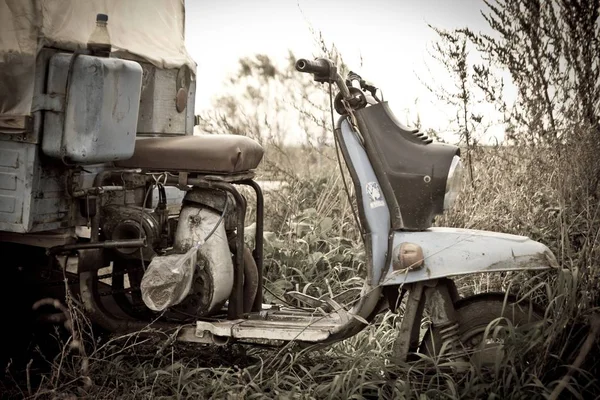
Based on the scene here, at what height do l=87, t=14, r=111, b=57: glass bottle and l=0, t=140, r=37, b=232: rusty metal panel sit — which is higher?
l=87, t=14, r=111, b=57: glass bottle

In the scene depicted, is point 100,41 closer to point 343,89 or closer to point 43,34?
point 43,34

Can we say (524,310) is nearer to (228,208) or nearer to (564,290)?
(564,290)

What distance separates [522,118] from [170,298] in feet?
10.2

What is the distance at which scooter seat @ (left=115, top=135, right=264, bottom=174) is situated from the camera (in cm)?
329

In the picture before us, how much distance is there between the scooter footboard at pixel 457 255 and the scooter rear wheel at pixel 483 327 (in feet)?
0.63

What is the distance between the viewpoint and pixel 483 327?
2924 millimetres

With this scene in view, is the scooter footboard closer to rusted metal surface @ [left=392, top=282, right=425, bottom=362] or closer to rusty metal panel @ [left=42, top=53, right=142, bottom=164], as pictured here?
rusted metal surface @ [left=392, top=282, right=425, bottom=362]

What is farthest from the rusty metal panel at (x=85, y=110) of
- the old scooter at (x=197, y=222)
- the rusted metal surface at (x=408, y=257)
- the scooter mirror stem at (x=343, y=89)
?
the rusted metal surface at (x=408, y=257)

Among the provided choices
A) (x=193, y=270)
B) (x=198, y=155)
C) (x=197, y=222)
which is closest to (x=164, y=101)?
(x=198, y=155)

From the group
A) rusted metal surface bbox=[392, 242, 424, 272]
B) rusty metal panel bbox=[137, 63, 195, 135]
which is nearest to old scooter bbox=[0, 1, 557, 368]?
rusted metal surface bbox=[392, 242, 424, 272]

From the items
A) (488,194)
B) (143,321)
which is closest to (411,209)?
(143,321)

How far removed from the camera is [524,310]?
2.91 meters

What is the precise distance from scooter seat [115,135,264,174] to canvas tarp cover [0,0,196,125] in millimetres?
596

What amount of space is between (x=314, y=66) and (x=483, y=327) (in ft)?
4.43
